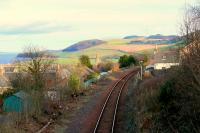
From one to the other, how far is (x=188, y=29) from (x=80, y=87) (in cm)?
2545

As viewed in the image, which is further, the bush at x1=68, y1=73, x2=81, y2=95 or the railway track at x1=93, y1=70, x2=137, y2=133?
the bush at x1=68, y1=73, x2=81, y2=95

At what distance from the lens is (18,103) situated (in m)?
34.5

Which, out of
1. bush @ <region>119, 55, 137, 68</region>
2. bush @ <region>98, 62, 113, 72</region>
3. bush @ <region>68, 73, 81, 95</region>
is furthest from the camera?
bush @ <region>98, 62, 113, 72</region>

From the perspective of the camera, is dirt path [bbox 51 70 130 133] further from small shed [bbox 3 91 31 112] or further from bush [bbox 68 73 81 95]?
small shed [bbox 3 91 31 112]

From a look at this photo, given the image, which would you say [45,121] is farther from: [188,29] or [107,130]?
[188,29]

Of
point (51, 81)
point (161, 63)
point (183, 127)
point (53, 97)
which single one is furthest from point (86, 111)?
point (161, 63)

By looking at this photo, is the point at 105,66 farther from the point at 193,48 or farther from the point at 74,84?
the point at 193,48

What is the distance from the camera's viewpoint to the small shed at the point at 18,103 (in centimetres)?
2873

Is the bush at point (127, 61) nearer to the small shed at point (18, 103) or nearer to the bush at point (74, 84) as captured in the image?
the bush at point (74, 84)

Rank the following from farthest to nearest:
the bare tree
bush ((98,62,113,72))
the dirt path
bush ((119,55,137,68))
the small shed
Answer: bush ((98,62,113,72)) → bush ((119,55,137,68)) → the small shed → the dirt path → the bare tree

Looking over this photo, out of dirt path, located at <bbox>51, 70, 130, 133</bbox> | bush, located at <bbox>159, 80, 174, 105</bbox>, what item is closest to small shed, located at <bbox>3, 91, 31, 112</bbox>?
dirt path, located at <bbox>51, 70, 130, 133</bbox>

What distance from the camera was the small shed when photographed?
94.3 ft

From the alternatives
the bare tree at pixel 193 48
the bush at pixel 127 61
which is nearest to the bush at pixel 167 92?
the bare tree at pixel 193 48

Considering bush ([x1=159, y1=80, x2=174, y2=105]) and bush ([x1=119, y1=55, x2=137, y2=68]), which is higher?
bush ([x1=159, y1=80, x2=174, y2=105])
